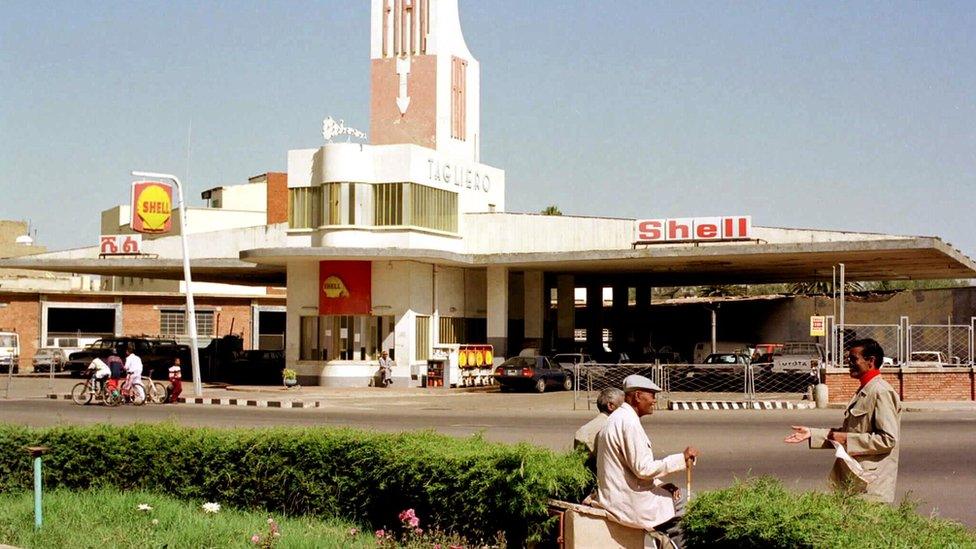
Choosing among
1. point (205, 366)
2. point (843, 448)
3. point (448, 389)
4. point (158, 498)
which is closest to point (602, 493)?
point (843, 448)

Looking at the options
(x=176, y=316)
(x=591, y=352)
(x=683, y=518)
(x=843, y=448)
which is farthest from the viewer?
(x=176, y=316)

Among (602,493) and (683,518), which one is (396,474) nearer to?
(602,493)

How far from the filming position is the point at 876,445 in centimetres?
822

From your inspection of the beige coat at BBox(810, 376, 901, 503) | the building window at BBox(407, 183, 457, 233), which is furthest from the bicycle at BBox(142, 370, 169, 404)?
the beige coat at BBox(810, 376, 901, 503)

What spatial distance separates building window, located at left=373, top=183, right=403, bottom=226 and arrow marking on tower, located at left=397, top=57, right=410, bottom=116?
14.3ft

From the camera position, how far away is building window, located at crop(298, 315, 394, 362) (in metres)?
44.7

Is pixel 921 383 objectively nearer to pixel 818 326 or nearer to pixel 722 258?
pixel 818 326

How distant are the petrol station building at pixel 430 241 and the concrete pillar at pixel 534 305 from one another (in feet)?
0.21

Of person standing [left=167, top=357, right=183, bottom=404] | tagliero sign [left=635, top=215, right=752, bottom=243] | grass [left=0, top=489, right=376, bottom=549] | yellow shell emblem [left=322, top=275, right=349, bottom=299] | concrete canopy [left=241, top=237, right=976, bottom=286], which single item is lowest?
grass [left=0, top=489, right=376, bottom=549]

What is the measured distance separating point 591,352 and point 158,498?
146ft

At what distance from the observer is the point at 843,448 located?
27.1 feet

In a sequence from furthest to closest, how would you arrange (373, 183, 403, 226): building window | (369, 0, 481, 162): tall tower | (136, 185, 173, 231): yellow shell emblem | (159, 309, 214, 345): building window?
(159, 309, 214, 345): building window, (136, 185, 173, 231): yellow shell emblem, (369, 0, 481, 162): tall tower, (373, 183, 403, 226): building window

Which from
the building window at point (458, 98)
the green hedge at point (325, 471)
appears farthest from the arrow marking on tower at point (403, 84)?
the green hedge at point (325, 471)

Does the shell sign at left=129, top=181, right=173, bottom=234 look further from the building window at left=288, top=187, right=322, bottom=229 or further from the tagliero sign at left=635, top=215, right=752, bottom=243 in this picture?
the tagliero sign at left=635, top=215, right=752, bottom=243
